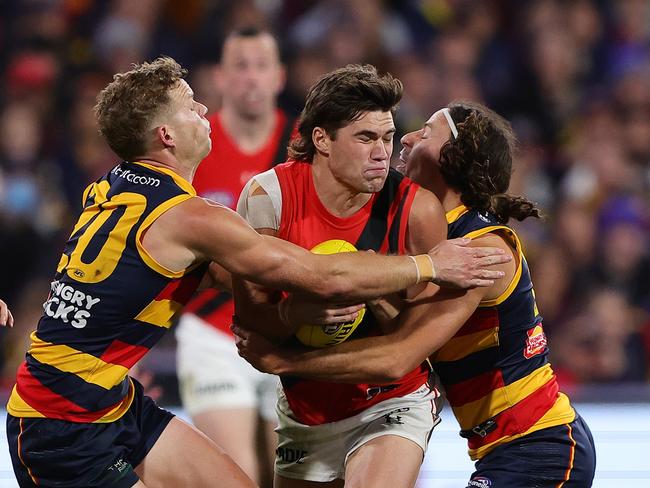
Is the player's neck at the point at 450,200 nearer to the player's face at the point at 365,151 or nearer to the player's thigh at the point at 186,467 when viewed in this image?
the player's face at the point at 365,151

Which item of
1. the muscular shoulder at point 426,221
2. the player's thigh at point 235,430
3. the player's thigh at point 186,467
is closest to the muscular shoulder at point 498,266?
the muscular shoulder at point 426,221

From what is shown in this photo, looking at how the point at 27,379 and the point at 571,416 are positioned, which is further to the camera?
the point at 571,416

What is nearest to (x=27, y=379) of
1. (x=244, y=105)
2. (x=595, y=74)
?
(x=244, y=105)

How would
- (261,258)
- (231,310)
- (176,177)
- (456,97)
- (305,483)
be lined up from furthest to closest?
(456,97) < (231,310) < (305,483) < (176,177) < (261,258)

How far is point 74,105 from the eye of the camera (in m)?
8.80

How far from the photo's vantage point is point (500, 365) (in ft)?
13.1

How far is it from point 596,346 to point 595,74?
264cm

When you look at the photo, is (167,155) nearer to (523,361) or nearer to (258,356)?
(258,356)

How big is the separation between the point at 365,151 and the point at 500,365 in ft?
2.90

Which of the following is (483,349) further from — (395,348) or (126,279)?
A: (126,279)

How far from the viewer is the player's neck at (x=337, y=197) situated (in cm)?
406

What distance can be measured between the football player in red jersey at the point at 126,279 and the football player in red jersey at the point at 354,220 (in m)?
0.26

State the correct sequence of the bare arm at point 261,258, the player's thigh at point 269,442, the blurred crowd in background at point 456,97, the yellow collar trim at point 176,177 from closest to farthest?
the bare arm at point 261,258 → the yellow collar trim at point 176,177 → the player's thigh at point 269,442 → the blurred crowd in background at point 456,97

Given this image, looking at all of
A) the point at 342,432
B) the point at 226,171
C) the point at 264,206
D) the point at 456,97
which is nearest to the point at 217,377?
the point at 226,171
